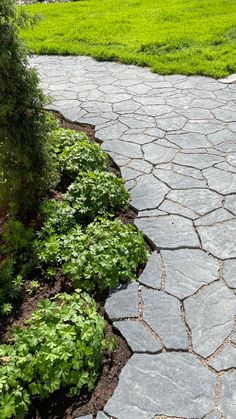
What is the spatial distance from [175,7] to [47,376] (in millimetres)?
11307

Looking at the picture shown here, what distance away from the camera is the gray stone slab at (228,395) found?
2413 millimetres

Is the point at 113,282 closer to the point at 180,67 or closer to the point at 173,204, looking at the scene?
the point at 173,204

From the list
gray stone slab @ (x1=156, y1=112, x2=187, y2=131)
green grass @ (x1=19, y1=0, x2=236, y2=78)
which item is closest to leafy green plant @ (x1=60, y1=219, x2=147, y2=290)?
gray stone slab @ (x1=156, y1=112, x2=187, y2=131)

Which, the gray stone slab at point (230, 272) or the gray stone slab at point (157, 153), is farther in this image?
the gray stone slab at point (157, 153)

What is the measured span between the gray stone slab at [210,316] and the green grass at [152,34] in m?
5.12

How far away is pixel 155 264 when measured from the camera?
353 cm

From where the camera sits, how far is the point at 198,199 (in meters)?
4.28

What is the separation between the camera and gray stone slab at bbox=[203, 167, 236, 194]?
439 cm

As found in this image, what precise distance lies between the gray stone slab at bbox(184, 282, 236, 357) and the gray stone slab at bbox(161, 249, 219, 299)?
3.3 inches

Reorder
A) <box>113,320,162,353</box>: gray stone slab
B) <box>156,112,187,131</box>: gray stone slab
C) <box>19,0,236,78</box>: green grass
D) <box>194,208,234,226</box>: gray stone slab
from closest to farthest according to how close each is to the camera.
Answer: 1. <box>113,320,162,353</box>: gray stone slab
2. <box>194,208,234,226</box>: gray stone slab
3. <box>156,112,187,131</box>: gray stone slab
4. <box>19,0,236,78</box>: green grass

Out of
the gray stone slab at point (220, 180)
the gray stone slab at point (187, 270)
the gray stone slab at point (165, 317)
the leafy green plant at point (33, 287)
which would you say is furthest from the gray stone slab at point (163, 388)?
the gray stone slab at point (220, 180)

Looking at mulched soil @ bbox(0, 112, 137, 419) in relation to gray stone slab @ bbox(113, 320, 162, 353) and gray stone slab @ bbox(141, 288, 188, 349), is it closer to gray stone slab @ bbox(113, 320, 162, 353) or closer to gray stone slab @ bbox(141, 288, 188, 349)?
gray stone slab @ bbox(113, 320, 162, 353)

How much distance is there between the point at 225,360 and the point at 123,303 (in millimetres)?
836

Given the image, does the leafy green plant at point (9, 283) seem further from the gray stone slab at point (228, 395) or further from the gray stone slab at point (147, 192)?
the gray stone slab at point (228, 395)
